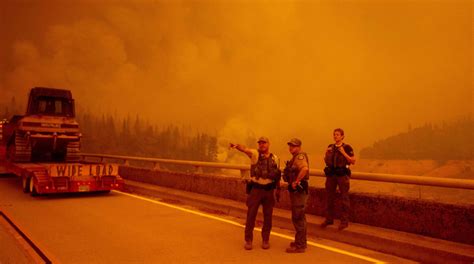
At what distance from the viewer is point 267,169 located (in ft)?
21.5

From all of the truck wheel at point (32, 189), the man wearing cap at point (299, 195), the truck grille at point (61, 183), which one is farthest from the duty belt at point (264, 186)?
the truck wheel at point (32, 189)

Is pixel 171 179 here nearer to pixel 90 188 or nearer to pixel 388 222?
pixel 90 188

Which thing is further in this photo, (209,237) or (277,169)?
(209,237)

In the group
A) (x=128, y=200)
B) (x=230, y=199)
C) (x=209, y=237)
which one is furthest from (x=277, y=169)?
(x=128, y=200)

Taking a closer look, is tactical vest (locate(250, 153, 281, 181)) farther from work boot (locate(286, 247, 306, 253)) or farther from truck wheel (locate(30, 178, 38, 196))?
truck wheel (locate(30, 178, 38, 196))

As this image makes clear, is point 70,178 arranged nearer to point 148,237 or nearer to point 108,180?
point 108,180

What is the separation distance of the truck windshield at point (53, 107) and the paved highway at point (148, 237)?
249 inches

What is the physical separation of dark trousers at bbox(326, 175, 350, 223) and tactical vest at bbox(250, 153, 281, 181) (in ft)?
5.12

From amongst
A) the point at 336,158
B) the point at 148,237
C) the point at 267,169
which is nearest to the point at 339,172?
the point at 336,158

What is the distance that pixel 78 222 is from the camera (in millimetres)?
8695

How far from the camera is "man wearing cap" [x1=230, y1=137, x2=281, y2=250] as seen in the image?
657 cm

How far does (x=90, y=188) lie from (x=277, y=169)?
28.9 feet

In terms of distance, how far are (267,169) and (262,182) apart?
25cm

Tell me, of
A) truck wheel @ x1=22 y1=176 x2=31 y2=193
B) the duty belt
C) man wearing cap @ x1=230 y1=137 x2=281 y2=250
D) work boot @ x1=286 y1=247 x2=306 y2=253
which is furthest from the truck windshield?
work boot @ x1=286 y1=247 x2=306 y2=253
